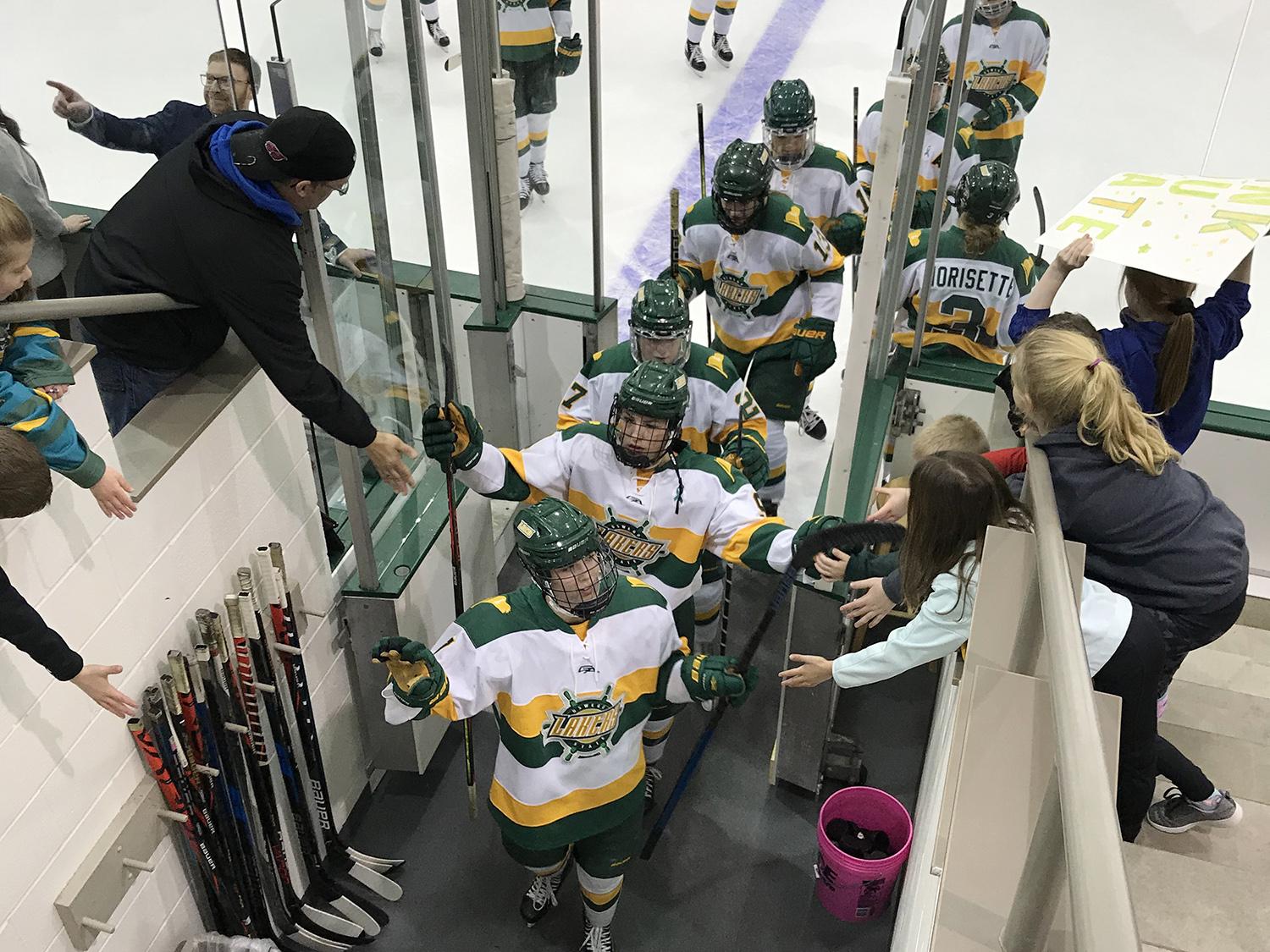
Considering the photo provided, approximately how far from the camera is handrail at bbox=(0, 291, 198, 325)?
1.90m

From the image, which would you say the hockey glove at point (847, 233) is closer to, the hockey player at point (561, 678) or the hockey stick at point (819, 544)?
the hockey stick at point (819, 544)

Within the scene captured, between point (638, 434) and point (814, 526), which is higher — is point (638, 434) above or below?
above

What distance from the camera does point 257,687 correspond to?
8.91ft

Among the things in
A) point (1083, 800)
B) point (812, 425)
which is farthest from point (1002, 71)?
point (1083, 800)

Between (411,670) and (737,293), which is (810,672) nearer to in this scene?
(411,670)

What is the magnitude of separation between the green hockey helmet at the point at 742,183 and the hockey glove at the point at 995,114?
1.68 metres

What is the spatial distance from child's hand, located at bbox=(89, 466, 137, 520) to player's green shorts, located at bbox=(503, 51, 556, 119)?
215 centimetres

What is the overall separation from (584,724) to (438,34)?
15.6 feet

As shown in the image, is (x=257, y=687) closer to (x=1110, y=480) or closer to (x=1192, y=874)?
(x=1110, y=480)

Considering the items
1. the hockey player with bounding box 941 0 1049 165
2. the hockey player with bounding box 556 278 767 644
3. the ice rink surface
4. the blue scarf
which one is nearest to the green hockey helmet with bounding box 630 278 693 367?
Answer: the hockey player with bounding box 556 278 767 644

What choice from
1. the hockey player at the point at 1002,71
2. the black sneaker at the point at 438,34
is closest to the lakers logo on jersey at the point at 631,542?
the hockey player at the point at 1002,71

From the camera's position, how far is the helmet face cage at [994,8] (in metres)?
4.71

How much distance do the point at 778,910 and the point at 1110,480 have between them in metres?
1.67

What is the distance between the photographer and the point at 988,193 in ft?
11.5
